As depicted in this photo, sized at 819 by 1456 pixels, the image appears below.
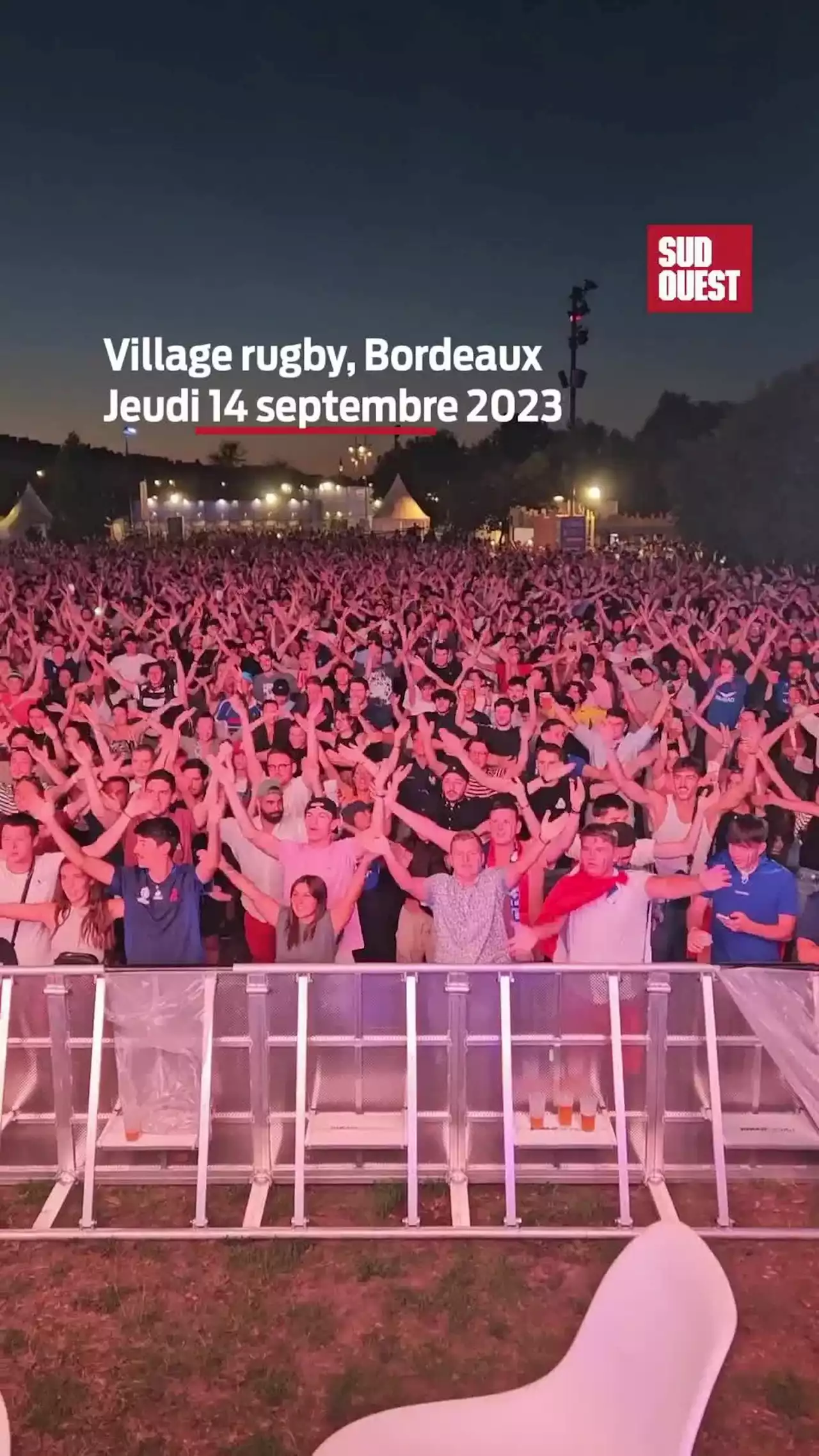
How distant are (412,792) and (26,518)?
2527 inches

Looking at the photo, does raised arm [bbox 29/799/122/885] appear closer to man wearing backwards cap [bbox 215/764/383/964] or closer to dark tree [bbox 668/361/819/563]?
man wearing backwards cap [bbox 215/764/383/964]

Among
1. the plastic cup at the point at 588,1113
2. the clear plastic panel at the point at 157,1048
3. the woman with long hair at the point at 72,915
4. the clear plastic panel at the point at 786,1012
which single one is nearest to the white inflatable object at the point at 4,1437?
the clear plastic panel at the point at 157,1048

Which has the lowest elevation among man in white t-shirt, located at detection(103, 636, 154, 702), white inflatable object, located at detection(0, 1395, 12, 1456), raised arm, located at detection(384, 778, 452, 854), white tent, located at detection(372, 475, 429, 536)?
white inflatable object, located at detection(0, 1395, 12, 1456)

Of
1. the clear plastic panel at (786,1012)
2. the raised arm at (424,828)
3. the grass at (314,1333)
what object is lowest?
the grass at (314,1333)

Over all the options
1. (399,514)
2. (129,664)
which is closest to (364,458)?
(399,514)

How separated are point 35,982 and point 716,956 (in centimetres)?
316

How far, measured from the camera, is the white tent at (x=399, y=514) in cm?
7744

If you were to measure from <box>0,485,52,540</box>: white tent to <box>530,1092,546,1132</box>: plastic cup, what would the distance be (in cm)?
6548

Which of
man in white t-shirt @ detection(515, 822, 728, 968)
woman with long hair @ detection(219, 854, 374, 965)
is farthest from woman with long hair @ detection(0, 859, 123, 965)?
man in white t-shirt @ detection(515, 822, 728, 968)

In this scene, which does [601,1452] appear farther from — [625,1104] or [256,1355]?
[625,1104]

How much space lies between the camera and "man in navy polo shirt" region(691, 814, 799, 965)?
5441 mm

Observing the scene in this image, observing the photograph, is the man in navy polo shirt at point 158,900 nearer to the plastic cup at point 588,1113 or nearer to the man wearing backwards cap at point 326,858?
the man wearing backwards cap at point 326,858

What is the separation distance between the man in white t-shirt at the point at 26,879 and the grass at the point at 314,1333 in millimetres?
1177

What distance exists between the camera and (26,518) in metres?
66.9
